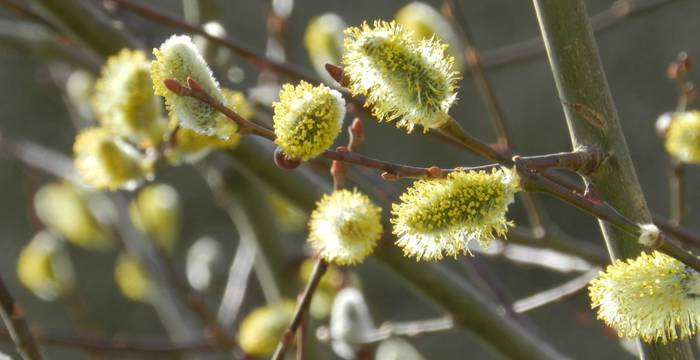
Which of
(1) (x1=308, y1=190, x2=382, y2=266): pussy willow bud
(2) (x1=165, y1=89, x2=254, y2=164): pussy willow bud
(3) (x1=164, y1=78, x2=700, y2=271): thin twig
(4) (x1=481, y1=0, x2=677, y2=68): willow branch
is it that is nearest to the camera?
(3) (x1=164, y1=78, x2=700, y2=271): thin twig

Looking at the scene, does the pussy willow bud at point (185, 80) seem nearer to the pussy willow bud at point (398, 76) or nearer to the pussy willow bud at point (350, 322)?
the pussy willow bud at point (398, 76)

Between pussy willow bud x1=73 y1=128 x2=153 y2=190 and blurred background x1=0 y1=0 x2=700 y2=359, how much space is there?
92cm

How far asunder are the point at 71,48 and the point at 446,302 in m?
0.86

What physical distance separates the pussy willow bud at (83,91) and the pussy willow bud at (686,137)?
1026 mm

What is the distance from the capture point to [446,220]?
1.78 feet

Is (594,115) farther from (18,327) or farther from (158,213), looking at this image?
(158,213)

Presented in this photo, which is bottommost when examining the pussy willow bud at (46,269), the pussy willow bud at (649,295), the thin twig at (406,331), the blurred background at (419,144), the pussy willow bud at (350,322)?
the pussy willow bud at (649,295)

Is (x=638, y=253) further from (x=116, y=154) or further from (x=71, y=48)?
(x=71, y=48)

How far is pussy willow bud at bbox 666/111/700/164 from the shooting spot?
2.93 ft

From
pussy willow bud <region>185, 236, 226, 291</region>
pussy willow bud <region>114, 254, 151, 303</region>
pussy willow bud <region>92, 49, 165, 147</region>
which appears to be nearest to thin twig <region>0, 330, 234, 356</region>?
pussy willow bud <region>185, 236, 226, 291</region>

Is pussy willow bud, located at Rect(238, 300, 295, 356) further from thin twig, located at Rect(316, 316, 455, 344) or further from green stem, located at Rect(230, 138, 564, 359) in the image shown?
green stem, located at Rect(230, 138, 564, 359)

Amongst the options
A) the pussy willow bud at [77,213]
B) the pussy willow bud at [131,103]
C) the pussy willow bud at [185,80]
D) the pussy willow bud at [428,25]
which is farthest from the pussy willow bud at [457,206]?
the pussy willow bud at [77,213]

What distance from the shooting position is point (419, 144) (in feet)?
7.69

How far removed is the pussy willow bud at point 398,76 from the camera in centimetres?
55
